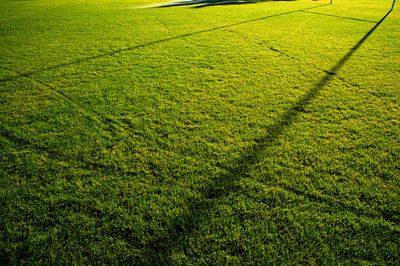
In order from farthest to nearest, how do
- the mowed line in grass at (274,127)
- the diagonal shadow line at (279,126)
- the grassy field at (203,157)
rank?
the diagonal shadow line at (279,126)
the mowed line in grass at (274,127)
the grassy field at (203,157)

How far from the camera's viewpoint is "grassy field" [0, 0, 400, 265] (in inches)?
67.1

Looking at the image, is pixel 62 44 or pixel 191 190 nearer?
pixel 191 190

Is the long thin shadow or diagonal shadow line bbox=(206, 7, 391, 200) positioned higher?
diagonal shadow line bbox=(206, 7, 391, 200)

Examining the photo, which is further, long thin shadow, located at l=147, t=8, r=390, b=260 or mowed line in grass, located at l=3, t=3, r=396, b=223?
mowed line in grass, located at l=3, t=3, r=396, b=223

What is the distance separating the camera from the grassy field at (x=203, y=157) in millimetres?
1703

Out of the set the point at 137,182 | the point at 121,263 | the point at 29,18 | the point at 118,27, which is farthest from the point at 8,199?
the point at 29,18

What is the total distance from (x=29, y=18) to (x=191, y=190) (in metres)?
12.2

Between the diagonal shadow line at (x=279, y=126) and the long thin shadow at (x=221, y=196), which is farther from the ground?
the diagonal shadow line at (x=279, y=126)

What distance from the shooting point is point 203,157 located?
243 centimetres

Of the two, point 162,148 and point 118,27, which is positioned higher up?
point 118,27

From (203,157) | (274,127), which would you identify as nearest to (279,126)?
(274,127)

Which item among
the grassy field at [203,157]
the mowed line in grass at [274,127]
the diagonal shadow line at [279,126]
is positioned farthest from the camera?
the diagonal shadow line at [279,126]

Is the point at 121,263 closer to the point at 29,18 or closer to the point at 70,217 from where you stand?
the point at 70,217

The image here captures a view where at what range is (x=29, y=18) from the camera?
32.0 ft
